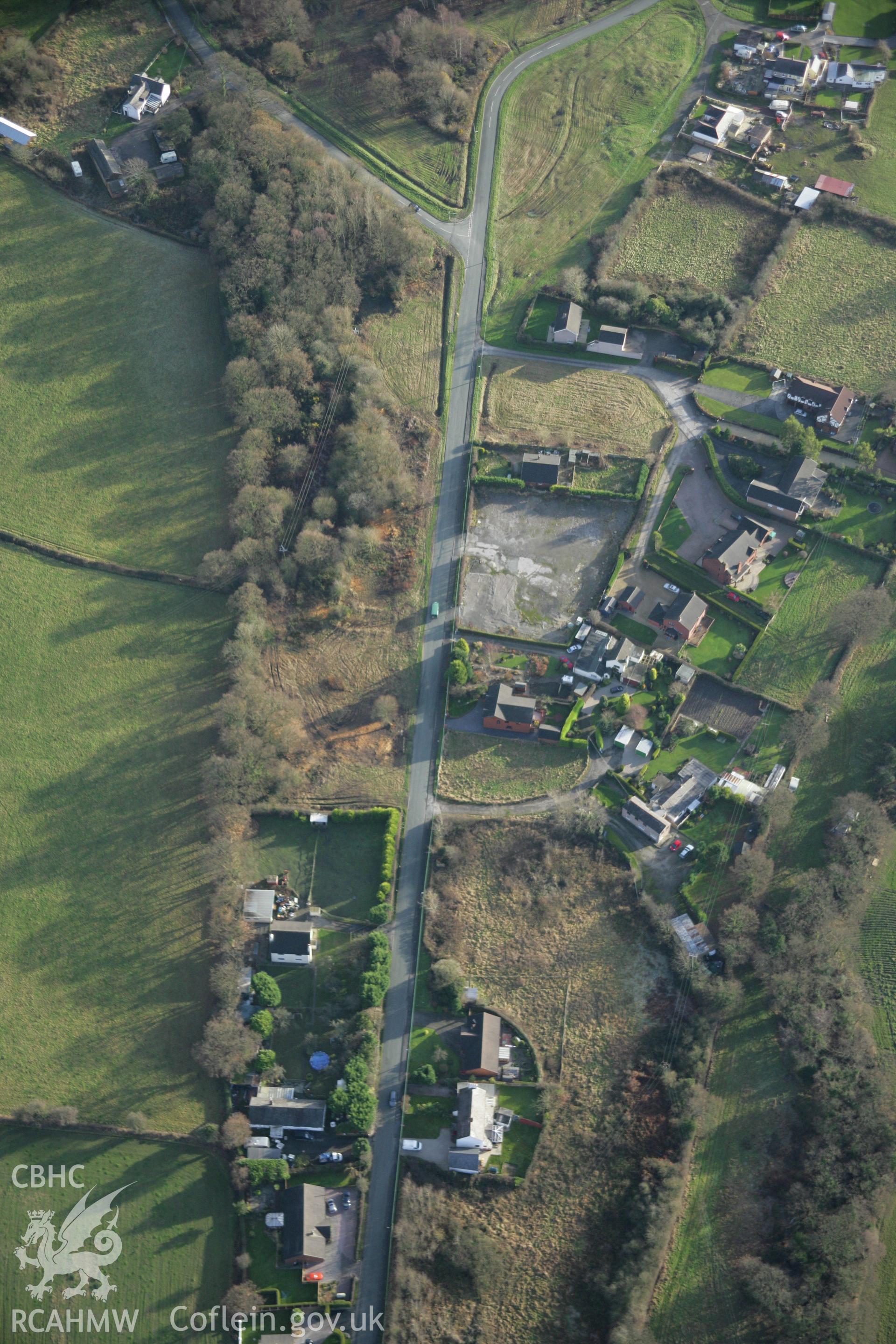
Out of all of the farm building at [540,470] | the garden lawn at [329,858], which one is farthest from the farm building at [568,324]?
the garden lawn at [329,858]

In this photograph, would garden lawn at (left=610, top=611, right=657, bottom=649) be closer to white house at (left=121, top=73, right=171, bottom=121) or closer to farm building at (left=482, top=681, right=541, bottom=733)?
farm building at (left=482, top=681, right=541, bottom=733)

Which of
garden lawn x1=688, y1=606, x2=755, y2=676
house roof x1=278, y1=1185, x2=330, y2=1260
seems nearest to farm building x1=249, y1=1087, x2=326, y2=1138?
house roof x1=278, y1=1185, x2=330, y2=1260

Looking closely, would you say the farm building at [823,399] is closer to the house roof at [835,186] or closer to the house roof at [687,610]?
the house roof at [687,610]

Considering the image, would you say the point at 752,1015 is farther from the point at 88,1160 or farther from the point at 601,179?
the point at 601,179

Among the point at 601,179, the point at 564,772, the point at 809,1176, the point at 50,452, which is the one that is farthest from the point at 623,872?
the point at 601,179

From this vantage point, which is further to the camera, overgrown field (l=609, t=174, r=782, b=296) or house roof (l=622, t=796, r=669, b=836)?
overgrown field (l=609, t=174, r=782, b=296)

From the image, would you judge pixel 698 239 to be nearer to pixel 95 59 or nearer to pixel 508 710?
pixel 508 710
